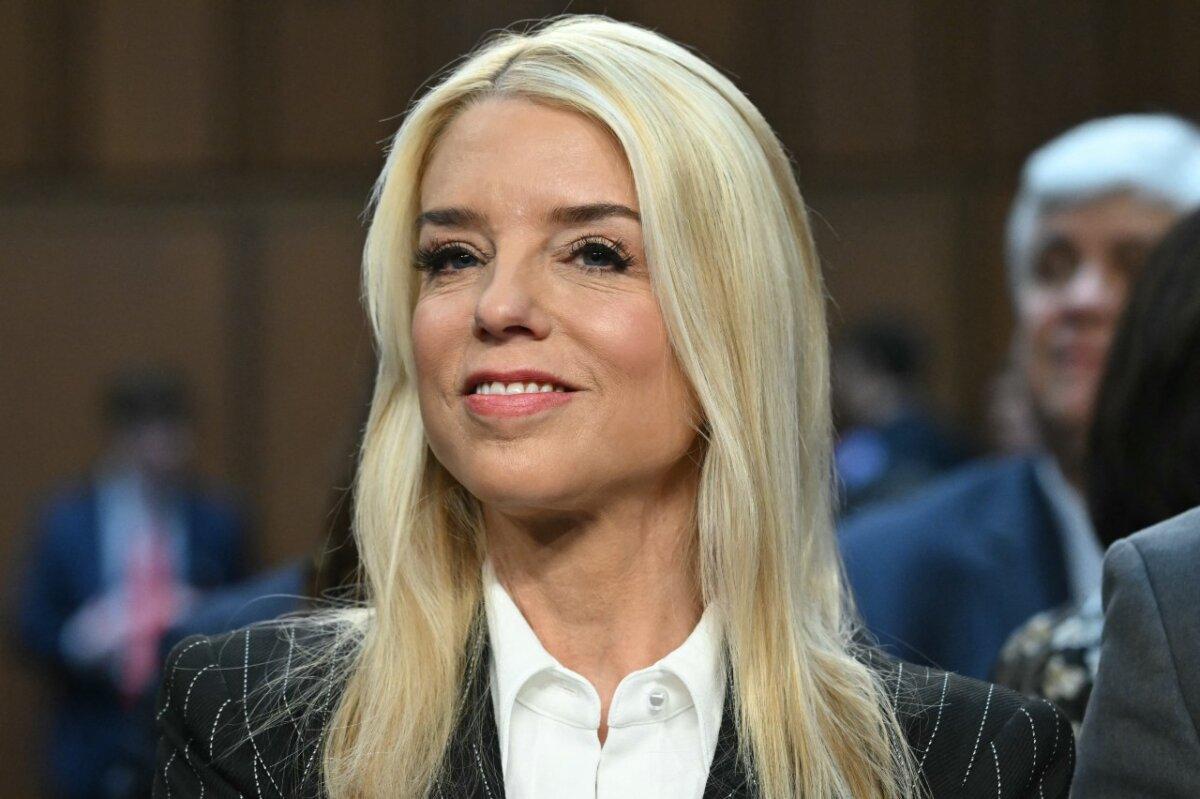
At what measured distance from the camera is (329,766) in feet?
6.55

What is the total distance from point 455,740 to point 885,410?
4.40 m

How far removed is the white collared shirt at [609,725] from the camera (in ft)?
6.57

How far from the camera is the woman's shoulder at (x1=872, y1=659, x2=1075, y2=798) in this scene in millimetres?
2021

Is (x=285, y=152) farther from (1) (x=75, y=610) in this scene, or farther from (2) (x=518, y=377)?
(2) (x=518, y=377)

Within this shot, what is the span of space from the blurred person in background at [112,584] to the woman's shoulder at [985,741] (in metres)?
4.10

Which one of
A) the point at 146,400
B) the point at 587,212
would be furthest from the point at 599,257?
the point at 146,400

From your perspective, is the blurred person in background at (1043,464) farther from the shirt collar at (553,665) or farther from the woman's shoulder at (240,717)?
the woman's shoulder at (240,717)

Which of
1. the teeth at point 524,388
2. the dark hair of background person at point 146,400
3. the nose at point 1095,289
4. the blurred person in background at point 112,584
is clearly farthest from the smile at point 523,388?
the dark hair of background person at point 146,400

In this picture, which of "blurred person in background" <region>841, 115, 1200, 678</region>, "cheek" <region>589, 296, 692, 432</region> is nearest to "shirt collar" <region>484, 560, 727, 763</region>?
"cheek" <region>589, 296, 692, 432</region>

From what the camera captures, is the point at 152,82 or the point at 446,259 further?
the point at 152,82

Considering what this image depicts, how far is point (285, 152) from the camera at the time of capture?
7578 mm

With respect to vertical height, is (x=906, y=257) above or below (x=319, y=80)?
below

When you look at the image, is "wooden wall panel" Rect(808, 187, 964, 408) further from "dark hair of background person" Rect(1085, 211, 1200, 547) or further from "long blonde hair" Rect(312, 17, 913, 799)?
"long blonde hair" Rect(312, 17, 913, 799)

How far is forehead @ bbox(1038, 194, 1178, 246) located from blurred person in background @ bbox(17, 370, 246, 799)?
135 inches
